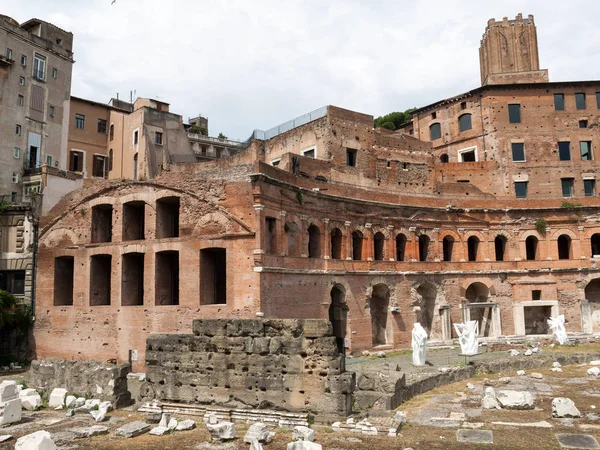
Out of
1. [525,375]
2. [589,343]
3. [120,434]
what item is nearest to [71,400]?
[120,434]

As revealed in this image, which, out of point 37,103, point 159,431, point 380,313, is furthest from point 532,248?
point 37,103

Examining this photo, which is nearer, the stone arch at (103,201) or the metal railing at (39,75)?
the stone arch at (103,201)

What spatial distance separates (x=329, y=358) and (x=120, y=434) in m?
5.01

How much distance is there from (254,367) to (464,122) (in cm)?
3072

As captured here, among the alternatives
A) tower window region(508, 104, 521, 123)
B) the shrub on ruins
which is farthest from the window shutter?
A: tower window region(508, 104, 521, 123)

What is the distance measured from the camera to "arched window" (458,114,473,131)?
126ft

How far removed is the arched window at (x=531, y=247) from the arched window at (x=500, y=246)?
1.51m

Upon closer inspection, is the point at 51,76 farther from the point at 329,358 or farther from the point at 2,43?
the point at 329,358

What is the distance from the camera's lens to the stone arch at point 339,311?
87.8ft

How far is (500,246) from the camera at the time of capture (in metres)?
35.1

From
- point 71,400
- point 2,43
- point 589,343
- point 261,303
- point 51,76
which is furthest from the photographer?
point 51,76

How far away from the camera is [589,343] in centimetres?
2811

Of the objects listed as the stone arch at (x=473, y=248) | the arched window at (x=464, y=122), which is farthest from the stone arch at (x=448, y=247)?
the arched window at (x=464, y=122)

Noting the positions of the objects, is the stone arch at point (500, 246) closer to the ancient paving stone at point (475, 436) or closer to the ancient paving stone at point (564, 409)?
the ancient paving stone at point (564, 409)
